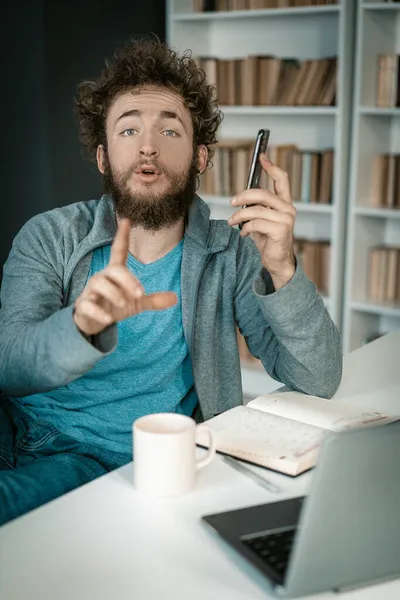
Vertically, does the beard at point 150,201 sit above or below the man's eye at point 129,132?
below

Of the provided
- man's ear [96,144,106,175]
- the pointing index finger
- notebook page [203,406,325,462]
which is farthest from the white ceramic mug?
man's ear [96,144,106,175]

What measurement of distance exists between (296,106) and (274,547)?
3033mm

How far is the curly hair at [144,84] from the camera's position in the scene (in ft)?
6.08

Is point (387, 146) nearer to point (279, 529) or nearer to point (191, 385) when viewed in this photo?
point (191, 385)

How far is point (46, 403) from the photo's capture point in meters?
1.63

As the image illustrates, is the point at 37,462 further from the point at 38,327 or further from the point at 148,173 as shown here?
the point at 148,173

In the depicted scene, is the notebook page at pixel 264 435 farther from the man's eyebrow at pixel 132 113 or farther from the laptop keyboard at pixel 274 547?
the man's eyebrow at pixel 132 113

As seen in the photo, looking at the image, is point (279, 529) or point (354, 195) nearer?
point (279, 529)

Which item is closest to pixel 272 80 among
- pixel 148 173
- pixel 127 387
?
pixel 148 173

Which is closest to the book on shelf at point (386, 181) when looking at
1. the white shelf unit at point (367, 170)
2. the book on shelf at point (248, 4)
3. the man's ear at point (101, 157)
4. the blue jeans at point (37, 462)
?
the white shelf unit at point (367, 170)

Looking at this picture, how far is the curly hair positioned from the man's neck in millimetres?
300

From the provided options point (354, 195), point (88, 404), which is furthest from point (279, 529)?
point (354, 195)

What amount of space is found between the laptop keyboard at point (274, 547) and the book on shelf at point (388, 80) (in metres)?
2.85

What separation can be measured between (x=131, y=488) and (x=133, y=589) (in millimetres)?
241
